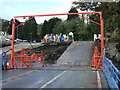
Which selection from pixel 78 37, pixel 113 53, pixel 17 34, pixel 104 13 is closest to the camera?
pixel 104 13

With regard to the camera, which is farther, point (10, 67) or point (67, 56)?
point (67, 56)

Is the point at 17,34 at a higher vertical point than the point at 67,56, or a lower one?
higher

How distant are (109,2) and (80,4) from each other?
5411 mm

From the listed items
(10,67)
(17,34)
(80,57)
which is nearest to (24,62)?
(10,67)

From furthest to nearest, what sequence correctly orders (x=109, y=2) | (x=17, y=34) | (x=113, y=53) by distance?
(x=17, y=34) < (x=113, y=53) < (x=109, y=2)

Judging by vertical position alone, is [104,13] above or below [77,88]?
above

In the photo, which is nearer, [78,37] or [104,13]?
[104,13]

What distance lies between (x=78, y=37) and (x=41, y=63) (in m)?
38.0

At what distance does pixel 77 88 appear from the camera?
307 inches

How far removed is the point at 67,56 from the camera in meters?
27.6

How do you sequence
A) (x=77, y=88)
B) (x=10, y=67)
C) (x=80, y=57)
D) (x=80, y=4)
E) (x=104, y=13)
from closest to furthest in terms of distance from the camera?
(x=77, y=88) < (x=10, y=67) < (x=104, y=13) < (x=80, y=4) < (x=80, y=57)

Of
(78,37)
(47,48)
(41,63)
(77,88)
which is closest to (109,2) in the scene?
(41,63)

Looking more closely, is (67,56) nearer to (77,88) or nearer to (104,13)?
(104,13)

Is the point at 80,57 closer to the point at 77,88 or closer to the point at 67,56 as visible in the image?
the point at 67,56
